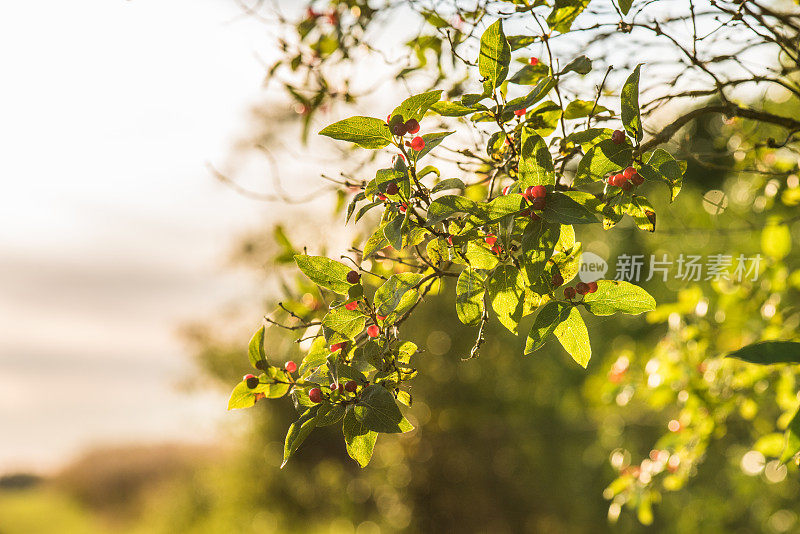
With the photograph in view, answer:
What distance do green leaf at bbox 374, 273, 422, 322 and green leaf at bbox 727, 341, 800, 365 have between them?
1.21 feet

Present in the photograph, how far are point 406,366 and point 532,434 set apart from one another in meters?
4.10

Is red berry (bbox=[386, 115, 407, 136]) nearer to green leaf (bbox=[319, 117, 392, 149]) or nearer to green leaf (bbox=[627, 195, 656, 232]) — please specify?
green leaf (bbox=[319, 117, 392, 149])

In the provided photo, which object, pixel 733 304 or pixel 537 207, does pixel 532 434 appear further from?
pixel 537 207

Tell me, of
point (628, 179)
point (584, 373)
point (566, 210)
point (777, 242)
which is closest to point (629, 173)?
point (628, 179)

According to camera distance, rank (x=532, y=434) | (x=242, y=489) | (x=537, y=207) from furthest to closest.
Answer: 1. (x=242, y=489)
2. (x=532, y=434)
3. (x=537, y=207)

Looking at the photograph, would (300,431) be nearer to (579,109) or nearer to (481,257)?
(481,257)

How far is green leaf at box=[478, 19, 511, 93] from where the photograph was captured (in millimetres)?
758

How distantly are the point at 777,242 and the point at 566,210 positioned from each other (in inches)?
49.9

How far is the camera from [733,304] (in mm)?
1802

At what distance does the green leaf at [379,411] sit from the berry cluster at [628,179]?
14.0 inches

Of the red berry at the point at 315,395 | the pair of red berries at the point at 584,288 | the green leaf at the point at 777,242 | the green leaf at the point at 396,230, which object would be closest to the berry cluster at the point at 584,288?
the pair of red berries at the point at 584,288

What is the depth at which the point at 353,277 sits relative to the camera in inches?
30.9

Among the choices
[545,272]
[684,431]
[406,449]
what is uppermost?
[545,272]

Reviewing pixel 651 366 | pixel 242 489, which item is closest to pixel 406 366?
pixel 651 366
